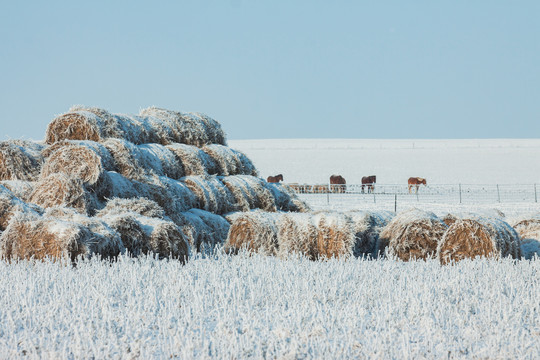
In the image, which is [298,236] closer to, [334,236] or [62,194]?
[334,236]

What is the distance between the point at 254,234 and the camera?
9266 mm

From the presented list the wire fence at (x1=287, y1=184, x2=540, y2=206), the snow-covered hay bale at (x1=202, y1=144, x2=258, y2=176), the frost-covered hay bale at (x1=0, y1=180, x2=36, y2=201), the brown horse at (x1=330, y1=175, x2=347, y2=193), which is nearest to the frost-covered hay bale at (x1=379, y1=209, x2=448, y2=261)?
the frost-covered hay bale at (x1=0, y1=180, x2=36, y2=201)

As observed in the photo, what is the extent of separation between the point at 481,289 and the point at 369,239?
3422mm

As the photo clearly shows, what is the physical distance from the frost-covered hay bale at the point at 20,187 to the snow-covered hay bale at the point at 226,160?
426 centimetres

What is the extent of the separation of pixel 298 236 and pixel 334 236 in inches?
19.0

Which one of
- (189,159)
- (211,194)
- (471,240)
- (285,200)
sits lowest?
(471,240)

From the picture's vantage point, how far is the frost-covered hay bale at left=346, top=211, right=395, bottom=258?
8.81 m

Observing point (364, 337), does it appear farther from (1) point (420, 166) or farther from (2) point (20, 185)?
(1) point (420, 166)

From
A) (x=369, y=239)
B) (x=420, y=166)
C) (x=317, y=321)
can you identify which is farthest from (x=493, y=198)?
(x=317, y=321)

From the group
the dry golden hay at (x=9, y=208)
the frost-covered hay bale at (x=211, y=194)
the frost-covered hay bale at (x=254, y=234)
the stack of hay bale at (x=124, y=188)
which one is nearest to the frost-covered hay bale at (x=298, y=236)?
the frost-covered hay bale at (x=254, y=234)

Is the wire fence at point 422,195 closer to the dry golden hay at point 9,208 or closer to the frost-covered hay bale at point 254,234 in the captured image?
the frost-covered hay bale at point 254,234

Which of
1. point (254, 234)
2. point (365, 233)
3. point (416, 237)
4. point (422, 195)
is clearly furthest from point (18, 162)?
point (422, 195)

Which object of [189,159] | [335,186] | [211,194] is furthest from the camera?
[335,186]

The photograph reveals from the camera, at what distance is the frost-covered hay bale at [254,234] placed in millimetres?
9203
